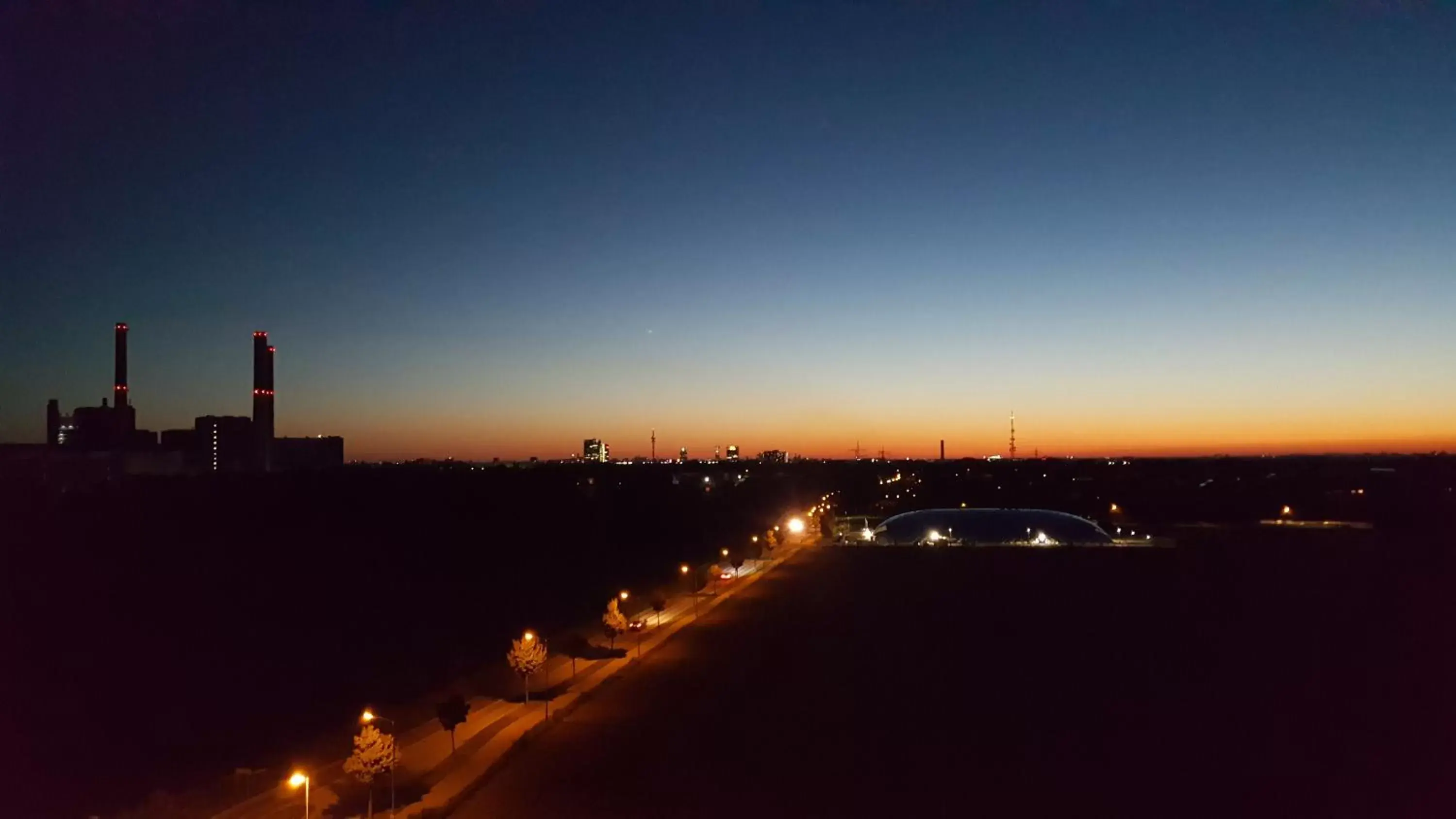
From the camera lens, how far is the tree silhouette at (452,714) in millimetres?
11016

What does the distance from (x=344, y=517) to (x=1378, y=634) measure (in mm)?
57430

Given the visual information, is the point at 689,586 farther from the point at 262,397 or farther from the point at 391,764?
the point at 262,397

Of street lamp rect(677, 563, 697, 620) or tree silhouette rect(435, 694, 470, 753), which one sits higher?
tree silhouette rect(435, 694, 470, 753)

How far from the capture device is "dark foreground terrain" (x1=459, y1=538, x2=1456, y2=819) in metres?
9.68

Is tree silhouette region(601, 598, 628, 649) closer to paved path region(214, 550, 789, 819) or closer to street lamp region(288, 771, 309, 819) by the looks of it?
paved path region(214, 550, 789, 819)

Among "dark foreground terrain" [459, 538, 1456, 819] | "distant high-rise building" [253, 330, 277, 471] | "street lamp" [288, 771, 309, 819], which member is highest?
"distant high-rise building" [253, 330, 277, 471]

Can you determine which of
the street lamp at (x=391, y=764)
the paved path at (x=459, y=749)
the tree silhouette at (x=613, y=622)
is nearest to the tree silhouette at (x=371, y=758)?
the street lamp at (x=391, y=764)

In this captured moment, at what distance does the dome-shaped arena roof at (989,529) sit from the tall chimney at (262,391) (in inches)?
2871

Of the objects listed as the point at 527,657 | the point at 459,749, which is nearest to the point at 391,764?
the point at 459,749

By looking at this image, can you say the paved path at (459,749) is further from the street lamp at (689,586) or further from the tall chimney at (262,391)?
the tall chimney at (262,391)

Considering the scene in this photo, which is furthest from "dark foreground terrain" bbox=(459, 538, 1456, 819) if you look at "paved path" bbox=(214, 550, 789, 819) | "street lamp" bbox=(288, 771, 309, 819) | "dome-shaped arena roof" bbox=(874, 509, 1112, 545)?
"dome-shaped arena roof" bbox=(874, 509, 1112, 545)

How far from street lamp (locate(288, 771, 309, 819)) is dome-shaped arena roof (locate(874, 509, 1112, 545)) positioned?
29215 millimetres

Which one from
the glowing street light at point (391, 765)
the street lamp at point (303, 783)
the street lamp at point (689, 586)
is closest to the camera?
the street lamp at point (303, 783)

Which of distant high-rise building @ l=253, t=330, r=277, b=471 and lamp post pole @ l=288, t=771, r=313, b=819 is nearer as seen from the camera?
lamp post pole @ l=288, t=771, r=313, b=819
